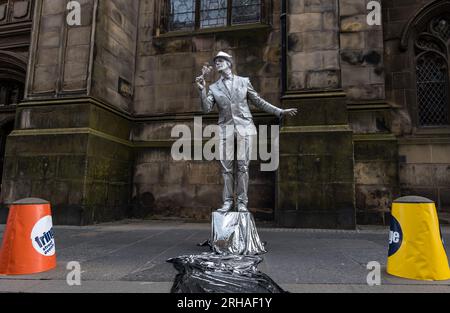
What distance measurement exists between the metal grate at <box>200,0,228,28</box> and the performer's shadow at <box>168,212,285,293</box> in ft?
Result: 24.0

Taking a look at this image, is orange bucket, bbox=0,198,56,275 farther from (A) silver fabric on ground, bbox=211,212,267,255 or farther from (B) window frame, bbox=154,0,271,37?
(B) window frame, bbox=154,0,271,37

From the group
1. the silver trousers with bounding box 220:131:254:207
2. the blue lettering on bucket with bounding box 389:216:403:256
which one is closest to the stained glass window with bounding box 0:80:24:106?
the silver trousers with bounding box 220:131:254:207

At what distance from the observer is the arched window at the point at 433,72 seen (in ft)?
28.9

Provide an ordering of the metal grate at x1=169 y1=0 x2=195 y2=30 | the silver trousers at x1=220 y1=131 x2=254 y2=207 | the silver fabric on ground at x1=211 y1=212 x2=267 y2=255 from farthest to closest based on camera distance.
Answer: the metal grate at x1=169 y1=0 x2=195 y2=30 → the silver trousers at x1=220 y1=131 x2=254 y2=207 → the silver fabric on ground at x1=211 y1=212 x2=267 y2=255

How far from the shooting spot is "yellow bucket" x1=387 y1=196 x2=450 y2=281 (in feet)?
10.7

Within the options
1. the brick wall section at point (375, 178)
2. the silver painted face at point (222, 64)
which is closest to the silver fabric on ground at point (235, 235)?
the silver painted face at point (222, 64)

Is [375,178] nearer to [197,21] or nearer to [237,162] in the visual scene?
[237,162]

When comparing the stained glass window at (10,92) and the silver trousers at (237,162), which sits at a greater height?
the stained glass window at (10,92)

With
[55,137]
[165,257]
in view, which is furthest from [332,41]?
[55,137]

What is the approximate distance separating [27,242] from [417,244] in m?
4.09

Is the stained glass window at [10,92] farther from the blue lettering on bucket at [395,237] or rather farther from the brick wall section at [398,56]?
the blue lettering on bucket at [395,237]

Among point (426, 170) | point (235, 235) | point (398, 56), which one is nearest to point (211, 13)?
point (398, 56)

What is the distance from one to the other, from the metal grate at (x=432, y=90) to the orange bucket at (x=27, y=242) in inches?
357

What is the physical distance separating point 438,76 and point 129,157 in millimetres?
8796
